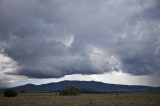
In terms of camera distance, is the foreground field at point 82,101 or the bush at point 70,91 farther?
the bush at point 70,91

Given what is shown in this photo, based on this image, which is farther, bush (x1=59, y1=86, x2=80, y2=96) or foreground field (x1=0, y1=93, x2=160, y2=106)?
bush (x1=59, y1=86, x2=80, y2=96)

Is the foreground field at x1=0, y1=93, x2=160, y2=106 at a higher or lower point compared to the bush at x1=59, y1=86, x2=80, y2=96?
lower

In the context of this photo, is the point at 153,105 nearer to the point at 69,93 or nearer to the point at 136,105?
the point at 136,105

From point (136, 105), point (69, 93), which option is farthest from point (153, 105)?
point (69, 93)

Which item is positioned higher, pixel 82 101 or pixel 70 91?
pixel 70 91

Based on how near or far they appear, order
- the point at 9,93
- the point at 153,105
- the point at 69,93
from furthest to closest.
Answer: the point at 69,93 → the point at 9,93 → the point at 153,105

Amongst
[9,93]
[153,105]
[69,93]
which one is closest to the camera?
[153,105]

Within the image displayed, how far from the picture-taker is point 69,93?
86.4 meters

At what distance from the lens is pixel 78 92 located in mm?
89812

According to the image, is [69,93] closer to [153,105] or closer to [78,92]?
[78,92]

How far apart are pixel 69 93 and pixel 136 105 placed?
54.3 m

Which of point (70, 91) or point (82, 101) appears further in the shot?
point (70, 91)

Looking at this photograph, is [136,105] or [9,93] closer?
[136,105]

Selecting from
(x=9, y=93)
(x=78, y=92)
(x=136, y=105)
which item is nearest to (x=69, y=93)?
(x=78, y=92)
